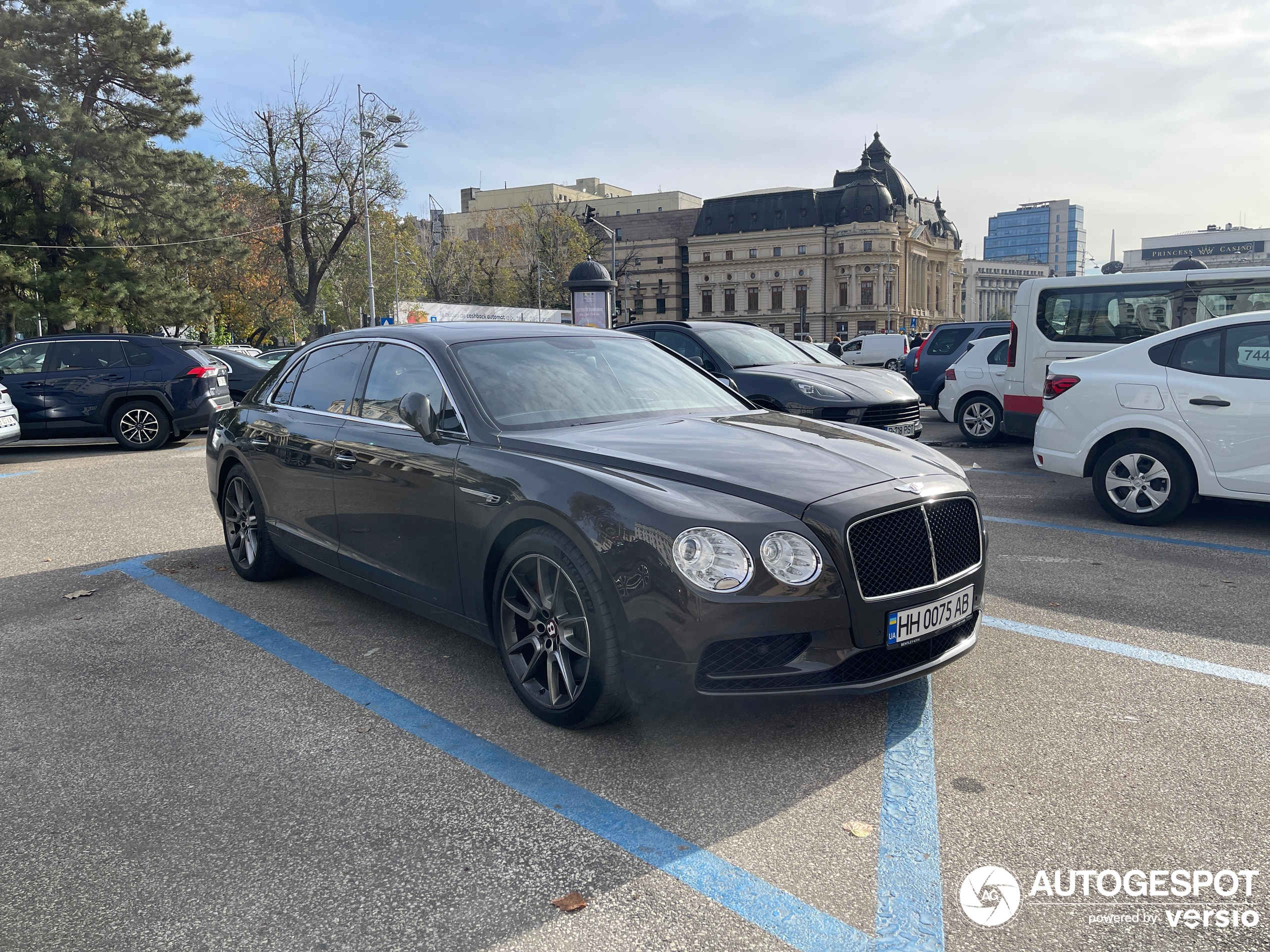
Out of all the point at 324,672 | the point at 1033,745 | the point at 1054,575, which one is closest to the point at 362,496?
the point at 324,672

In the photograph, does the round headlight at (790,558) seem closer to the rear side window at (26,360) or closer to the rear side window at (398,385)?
the rear side window at (398,385)

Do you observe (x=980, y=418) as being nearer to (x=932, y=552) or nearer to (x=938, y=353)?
(x=938, y=353)

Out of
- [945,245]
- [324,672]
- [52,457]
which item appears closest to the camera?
[324,672]

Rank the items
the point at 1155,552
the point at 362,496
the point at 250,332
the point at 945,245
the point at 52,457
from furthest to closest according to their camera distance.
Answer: the point at 945,245, the point at 250,332, the point at 52,457, the point at 1155,552, the point at 362,496

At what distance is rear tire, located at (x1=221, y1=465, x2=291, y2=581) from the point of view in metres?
5.62

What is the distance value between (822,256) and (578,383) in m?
Result: 115

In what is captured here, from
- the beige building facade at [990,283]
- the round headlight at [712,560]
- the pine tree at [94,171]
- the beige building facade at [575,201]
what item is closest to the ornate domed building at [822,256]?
the beige building facade at [575,201]

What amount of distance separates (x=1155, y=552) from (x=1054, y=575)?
112 cm

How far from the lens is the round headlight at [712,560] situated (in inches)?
122

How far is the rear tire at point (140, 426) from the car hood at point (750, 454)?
11556 millimetres

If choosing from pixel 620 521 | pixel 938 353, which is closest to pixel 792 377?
A: pixel 620 521

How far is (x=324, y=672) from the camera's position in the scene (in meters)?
4.26

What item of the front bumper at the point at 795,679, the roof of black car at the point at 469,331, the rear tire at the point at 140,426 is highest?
the roof of black car at the point at 469,331

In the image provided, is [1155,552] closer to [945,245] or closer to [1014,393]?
[1014,393]
